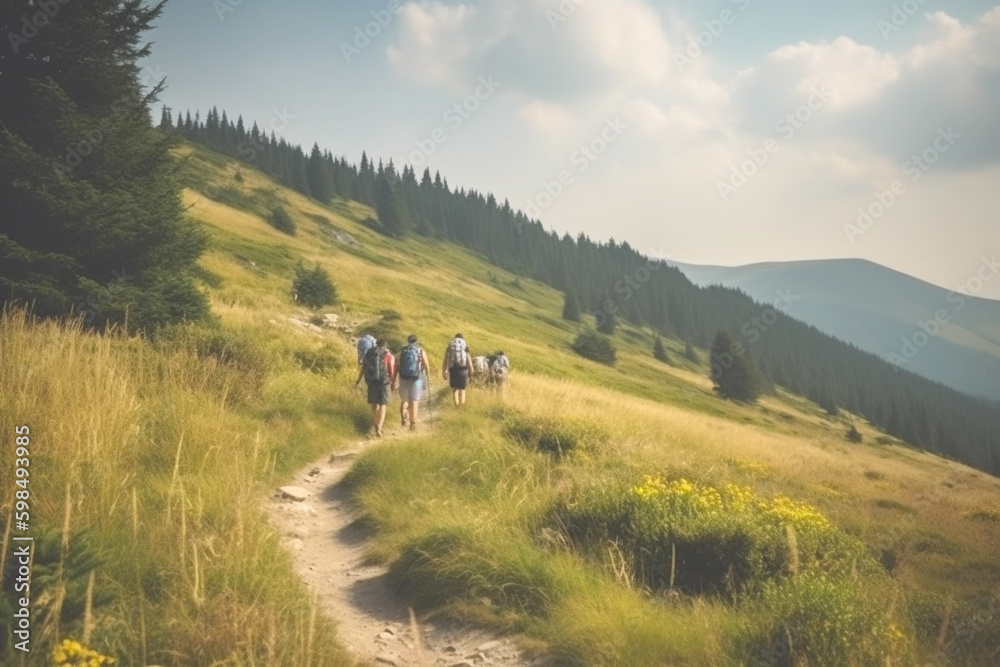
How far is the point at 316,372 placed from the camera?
16344 millimetres

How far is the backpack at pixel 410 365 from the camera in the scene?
13.5 m

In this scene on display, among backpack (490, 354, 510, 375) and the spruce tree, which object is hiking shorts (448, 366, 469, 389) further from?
the spruce tree

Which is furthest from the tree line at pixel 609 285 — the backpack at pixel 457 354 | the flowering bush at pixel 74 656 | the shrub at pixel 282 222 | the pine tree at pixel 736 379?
the flowering bush at pixel 74 656

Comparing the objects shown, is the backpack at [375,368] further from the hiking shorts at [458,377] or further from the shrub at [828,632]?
the shrub at [828,632]

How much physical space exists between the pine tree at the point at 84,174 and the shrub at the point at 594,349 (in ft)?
193

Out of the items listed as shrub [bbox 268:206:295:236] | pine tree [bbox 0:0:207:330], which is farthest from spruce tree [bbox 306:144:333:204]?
pine tree [bbox 0:0:207:330]

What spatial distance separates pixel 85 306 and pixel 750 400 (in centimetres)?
8455

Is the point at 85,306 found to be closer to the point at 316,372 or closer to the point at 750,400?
the point at 316,372

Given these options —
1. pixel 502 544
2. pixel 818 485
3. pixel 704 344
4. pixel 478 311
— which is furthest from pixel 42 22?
pixel 704 344

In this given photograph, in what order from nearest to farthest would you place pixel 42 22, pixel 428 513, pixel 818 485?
pixel 428 513 < pixel 42 22 < pixel 818 485

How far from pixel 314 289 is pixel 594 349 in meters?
42.3

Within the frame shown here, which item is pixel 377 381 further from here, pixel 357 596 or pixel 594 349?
pixel 594 349

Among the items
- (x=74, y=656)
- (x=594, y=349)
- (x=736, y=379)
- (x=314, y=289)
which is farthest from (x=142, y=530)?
(x=736, y=379)

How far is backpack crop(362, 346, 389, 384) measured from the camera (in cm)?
1232
